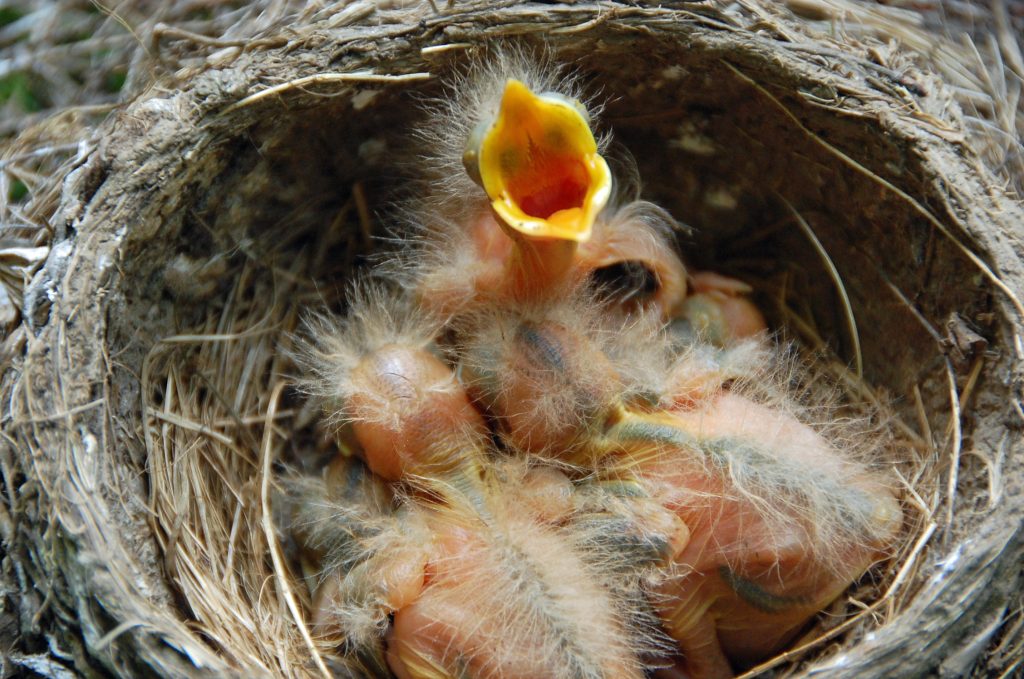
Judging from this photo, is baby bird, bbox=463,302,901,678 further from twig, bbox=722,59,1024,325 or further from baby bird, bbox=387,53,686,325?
twig, bbox=722,59,1024,325

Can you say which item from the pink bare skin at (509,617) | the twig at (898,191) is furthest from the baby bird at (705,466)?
the twig at (898,191)

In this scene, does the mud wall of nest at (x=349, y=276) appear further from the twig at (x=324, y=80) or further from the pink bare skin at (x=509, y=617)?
the pink bare skin at (x=509, y=617)

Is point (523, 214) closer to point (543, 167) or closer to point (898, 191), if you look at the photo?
point (543, 167)

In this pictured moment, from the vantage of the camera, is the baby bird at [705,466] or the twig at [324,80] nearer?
the baby bird at [705,466]

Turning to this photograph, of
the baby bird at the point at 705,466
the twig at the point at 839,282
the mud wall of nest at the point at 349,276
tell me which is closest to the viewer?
the mud wall of nest at the point at 349,276

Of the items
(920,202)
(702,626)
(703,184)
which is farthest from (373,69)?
(702,626)

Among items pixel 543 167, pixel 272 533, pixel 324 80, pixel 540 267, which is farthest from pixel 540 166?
pixel 272 533

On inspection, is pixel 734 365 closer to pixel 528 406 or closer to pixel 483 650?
pixel 528 406
